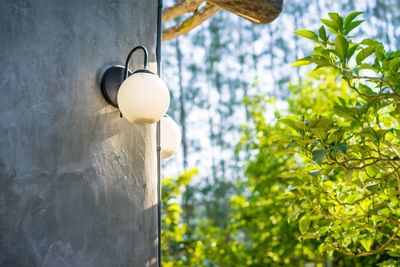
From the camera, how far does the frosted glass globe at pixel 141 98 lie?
149 cm

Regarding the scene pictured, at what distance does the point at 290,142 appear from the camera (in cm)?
181

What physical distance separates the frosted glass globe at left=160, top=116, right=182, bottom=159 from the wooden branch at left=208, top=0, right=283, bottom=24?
467 mm

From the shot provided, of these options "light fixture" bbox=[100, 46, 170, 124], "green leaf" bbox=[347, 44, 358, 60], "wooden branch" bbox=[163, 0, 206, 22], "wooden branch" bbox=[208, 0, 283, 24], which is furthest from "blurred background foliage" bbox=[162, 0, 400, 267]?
"wooden branch" bbox=[163, 0, 206, 22]

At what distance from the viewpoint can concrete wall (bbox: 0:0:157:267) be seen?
4.39 feet

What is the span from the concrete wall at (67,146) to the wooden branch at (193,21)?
104cm

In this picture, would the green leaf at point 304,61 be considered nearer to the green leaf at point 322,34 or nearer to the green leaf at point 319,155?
the green leaf at point 322,34

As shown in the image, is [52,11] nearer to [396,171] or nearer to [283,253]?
[396,171]

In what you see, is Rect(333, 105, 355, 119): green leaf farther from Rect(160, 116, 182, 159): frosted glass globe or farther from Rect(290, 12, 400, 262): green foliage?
Rect(160, 116, 182, 159): frosted glass globe

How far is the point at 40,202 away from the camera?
1.37 metres

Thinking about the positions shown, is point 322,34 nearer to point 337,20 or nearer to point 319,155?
point 337,20

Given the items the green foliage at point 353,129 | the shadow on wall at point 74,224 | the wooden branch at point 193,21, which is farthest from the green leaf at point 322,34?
the wooden branch at point 193,21

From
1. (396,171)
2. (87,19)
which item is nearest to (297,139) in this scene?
(396,171)

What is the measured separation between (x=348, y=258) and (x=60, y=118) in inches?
117

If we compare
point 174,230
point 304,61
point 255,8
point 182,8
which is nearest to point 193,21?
point 182,8
